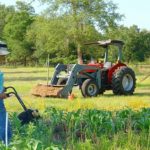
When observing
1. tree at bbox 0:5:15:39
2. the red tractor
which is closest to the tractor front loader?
the red tractor

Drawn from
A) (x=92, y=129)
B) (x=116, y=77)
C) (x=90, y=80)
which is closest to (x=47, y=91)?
(x=90, y=80)

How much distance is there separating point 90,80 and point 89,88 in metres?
0.27

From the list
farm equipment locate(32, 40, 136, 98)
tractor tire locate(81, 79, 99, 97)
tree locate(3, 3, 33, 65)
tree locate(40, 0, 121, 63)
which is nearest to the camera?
farm equipment locate(32, 40, 136, 98)

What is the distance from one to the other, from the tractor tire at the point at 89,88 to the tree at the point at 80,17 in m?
20.0

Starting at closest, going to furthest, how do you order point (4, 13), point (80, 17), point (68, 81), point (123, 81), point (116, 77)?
point (68, 81)
point (116, 77)
point (123, 81)
point (80, 17)
point (4, 13)

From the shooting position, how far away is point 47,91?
1541cm

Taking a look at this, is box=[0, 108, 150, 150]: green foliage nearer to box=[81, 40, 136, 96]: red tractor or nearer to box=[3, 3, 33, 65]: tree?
box=[81, 40, 136, 96]: red tractor

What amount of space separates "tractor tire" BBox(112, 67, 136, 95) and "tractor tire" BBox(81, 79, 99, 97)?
741mm

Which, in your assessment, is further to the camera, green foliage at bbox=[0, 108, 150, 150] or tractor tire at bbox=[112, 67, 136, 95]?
tractor tire at bbox=[112, 67, 136, 95]

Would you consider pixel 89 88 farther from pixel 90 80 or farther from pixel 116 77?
pixel 116 77

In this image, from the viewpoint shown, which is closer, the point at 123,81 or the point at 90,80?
the point at 90,80

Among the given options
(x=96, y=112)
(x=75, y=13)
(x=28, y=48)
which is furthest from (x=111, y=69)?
(x=28, y=48)

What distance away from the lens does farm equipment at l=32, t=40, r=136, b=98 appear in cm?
1545

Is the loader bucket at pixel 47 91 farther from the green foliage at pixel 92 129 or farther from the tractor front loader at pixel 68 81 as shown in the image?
the green foliage at pixel 92 129
